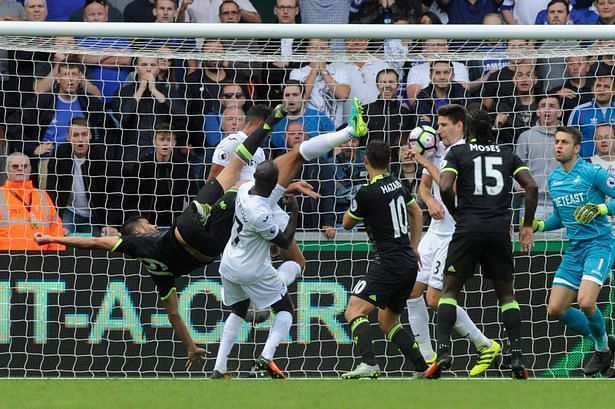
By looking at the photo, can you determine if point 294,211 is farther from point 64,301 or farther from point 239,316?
point 64,301

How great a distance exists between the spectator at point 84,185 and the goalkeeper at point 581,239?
4436 mm

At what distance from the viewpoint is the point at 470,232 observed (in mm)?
10109

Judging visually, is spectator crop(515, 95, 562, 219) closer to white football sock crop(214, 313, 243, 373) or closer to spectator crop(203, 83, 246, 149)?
spectator crop(203, 83, 246, 149)

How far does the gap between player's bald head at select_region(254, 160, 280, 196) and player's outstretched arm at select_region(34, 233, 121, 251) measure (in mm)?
1416

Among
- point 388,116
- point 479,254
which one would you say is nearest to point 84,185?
point 388,116

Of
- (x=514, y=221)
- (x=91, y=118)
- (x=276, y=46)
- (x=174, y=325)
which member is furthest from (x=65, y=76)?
(x=514, y=221)

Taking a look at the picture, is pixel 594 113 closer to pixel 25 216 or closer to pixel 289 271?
pixel 289 271

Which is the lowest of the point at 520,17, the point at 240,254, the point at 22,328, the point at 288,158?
the point at 22,328

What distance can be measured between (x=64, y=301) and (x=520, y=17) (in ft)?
21.7

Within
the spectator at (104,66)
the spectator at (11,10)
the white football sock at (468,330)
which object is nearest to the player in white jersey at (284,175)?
the white football sock at (468,330)

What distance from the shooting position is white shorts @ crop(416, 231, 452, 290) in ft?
38.4

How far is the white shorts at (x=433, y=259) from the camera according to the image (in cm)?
1171

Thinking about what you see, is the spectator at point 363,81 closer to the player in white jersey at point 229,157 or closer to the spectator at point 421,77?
the spectator at point 421,77

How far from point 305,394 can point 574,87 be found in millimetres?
6611
